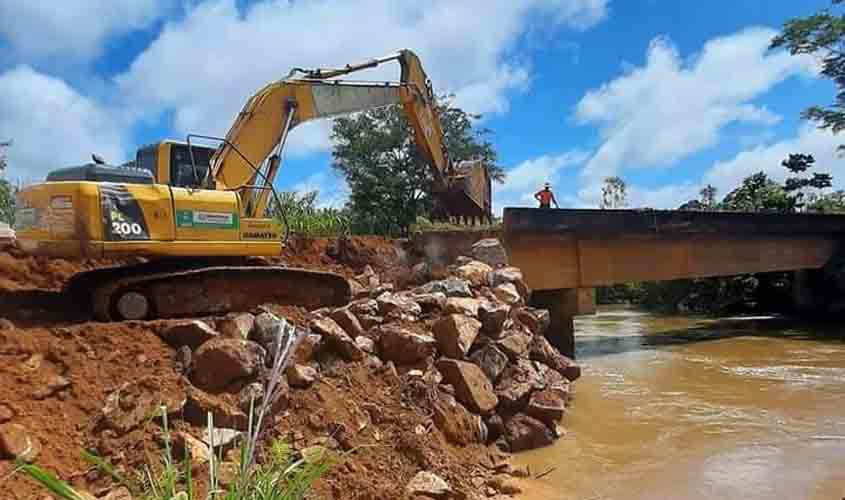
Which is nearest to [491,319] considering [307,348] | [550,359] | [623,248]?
[550,359]

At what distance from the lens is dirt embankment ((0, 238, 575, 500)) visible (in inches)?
177

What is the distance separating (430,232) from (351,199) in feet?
28.7

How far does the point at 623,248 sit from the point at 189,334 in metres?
11.3

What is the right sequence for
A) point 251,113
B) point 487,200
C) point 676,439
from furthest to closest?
1. point 487,200
2. point 251,113
3. point 676,439

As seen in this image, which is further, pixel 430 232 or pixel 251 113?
pixel 430 232

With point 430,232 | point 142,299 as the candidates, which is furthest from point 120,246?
point 430,232

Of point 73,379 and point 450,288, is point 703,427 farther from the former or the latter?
point 73,379

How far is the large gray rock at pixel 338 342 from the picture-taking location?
20.6 ft

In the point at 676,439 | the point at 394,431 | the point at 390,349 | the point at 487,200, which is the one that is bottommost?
the point at 676,439

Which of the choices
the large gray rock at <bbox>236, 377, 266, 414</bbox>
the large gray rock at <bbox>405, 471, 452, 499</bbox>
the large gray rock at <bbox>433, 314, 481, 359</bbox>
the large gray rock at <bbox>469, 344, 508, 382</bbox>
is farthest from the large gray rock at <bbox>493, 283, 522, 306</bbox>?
the large gray rock at <bbox>236, 377, 266, 414</bbox>

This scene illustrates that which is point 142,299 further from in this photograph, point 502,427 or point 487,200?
point 487,200

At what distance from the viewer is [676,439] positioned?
7445 millimetres

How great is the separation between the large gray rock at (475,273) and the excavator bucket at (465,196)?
8.76 feet

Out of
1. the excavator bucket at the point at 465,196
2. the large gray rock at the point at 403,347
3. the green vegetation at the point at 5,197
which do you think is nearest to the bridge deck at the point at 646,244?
→ the excavator bucket at the point at 465,196
